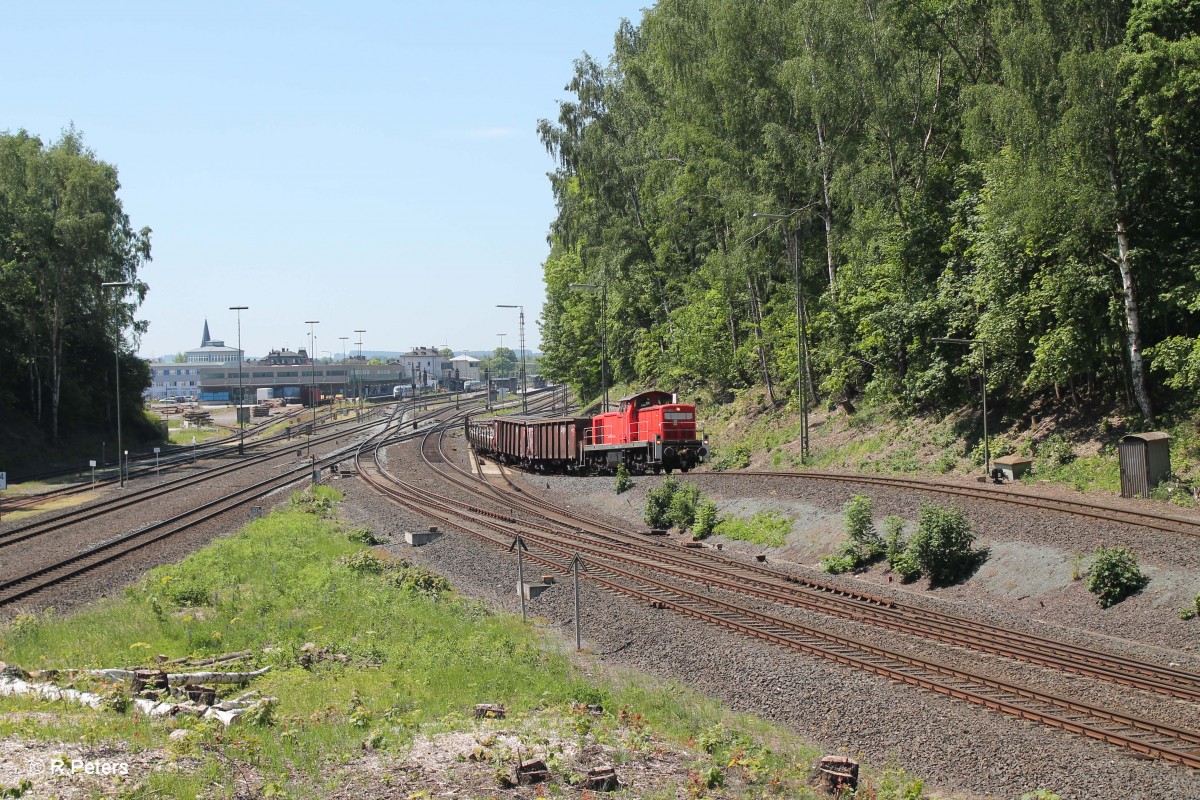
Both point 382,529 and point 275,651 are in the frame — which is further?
point 382,529

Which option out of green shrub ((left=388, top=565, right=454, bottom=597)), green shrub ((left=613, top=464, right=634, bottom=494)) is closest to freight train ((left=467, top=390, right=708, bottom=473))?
green shrub ((left=613, top=464, right=634, bottom=494))

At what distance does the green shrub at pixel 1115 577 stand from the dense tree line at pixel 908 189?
328 inches

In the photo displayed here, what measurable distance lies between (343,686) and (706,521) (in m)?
17.5

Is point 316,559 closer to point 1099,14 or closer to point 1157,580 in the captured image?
point 1157,580

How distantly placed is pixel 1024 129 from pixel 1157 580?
47.2ft

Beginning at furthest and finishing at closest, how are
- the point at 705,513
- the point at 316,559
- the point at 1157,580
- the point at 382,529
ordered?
the point at 382,529, the point at 705,513, the point at 316,559, the point at 1157,580

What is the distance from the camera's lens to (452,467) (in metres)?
54.1

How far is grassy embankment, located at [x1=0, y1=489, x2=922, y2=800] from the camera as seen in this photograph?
1055cm

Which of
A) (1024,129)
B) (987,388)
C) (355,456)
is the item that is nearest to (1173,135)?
(1024,129)

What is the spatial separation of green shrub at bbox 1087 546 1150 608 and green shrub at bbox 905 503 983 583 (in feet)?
10.6

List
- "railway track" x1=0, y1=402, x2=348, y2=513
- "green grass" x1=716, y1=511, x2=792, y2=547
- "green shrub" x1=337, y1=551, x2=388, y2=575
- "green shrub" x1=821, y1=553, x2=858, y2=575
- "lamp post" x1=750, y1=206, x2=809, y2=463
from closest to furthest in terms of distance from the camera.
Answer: "green shrub" x1=337, y1=551, x2=388, y2=575, "green shrub" x1=821, y1=553, x2=858, y2=575, "green grass" x1=716, y1=511, x2=792, y2=547, "lamp post" x1=750, y1=206, x2=809, y2=463, "railway track" x1=0, y1=402, x2=348, y2=513

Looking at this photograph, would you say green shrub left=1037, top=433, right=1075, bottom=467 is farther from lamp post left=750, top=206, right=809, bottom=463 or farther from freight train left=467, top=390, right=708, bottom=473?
freight train left=467, top=390, right=708, bottom=473

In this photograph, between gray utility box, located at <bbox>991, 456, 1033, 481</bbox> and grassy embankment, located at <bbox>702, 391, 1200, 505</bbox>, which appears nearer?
grassy embankment, located at <bbox>702, 391, 1200, 505</bbox>

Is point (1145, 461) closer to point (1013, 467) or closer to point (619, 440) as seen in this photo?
point (1013, 467)
